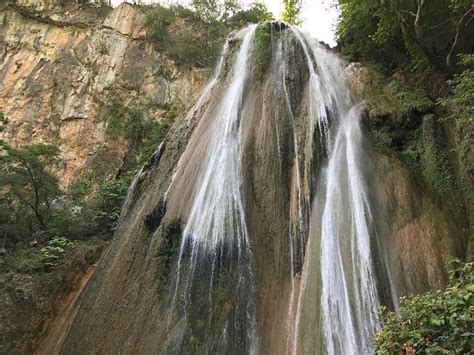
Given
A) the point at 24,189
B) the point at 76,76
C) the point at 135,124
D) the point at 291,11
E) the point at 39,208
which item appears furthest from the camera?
the point at 291,11

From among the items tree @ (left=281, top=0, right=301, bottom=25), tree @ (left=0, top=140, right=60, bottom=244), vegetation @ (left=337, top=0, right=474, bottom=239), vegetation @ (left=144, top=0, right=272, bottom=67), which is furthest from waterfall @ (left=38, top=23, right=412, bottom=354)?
tree @ (left=281, top=0, right=301, bottom=25)

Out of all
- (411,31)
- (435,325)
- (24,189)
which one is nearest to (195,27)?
(24,189)

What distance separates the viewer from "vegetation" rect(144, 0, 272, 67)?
921 inches

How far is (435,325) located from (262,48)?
1217 centimetres

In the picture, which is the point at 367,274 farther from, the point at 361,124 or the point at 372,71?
the point at 372,71

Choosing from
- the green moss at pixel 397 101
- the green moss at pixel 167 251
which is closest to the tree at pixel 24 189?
the green moss at pixel 167 251

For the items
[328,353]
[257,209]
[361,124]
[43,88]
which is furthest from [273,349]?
[43,88]

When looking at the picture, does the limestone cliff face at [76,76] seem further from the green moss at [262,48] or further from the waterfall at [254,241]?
the waterfall at [254,241]

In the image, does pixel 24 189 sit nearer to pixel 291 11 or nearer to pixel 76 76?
pixel 76 76

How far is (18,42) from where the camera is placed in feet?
77.0

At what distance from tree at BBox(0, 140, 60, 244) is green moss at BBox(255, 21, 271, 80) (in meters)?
7.89

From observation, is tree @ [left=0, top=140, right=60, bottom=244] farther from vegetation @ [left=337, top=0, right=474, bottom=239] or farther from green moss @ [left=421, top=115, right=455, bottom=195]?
green moss @ [left=421, top=115, right=455, bottom=195]

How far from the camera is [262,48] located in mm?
14898

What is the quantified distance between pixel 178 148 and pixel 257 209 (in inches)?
192
